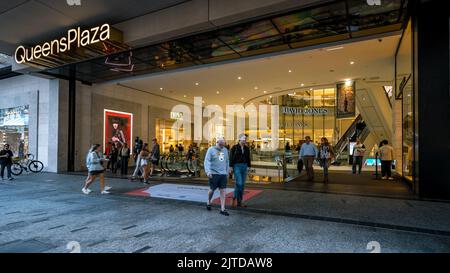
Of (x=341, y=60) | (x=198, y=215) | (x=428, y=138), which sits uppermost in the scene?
(x=341, y=60)

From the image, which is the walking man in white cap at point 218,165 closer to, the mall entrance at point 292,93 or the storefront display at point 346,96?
the mall entrance at point 292,93

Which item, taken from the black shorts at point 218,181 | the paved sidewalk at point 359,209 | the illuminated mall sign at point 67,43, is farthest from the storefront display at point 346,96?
the illuminated mall sign at point 67,43

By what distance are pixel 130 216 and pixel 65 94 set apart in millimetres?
11489

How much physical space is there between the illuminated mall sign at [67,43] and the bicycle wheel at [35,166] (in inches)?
219

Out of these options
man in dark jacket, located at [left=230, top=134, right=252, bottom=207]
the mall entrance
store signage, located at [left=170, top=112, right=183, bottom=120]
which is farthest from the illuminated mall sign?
store signage, located at [left=170, top=112, right=183, bottom=120]

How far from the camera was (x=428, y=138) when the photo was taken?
677 cm

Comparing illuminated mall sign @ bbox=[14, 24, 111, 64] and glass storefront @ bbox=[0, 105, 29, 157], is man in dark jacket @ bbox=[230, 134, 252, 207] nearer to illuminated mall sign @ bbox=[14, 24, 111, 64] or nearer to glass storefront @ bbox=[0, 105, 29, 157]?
illuminated mall sign @ bbox=[14, 24, 111, 64]

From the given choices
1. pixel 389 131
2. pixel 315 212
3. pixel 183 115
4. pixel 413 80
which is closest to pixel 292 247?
pixel 315 212

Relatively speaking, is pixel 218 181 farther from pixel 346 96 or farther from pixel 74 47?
pixel 346 96

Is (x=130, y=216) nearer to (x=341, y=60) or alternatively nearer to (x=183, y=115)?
(x=341, y=60)

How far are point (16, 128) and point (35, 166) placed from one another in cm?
440

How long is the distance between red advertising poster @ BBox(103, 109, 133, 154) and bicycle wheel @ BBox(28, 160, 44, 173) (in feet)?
10.8

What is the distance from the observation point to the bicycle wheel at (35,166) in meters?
13.9

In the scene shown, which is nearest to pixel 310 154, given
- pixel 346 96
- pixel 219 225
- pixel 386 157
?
pixel 386 157
